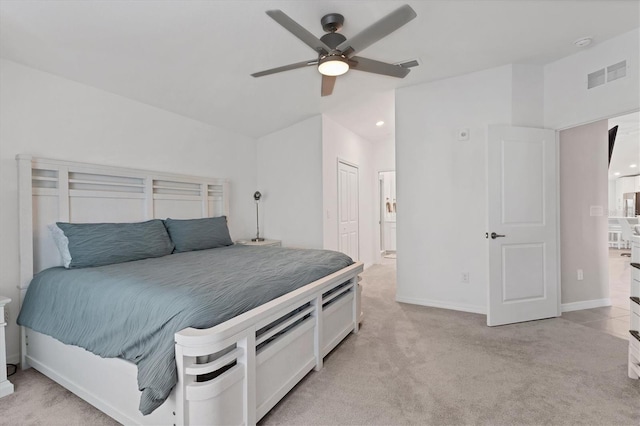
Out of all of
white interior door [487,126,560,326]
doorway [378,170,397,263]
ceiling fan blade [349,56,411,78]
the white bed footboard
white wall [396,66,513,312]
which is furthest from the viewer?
doorway [378,170,397,263]

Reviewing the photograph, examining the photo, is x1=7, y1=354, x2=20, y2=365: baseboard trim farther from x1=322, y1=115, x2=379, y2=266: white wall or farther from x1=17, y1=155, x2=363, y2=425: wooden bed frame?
x1=322, y1=115, x2=379, y2=266: white wall

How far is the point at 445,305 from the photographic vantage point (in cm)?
375

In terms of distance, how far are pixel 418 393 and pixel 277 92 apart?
3285 mm

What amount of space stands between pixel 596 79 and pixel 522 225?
1515 mm

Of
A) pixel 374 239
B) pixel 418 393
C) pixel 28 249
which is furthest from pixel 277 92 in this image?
pixel 374 239

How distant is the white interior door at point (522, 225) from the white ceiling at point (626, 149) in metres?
4.17

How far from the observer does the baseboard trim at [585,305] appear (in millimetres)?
3579

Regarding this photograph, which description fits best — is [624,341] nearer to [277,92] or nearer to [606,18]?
[606,18]

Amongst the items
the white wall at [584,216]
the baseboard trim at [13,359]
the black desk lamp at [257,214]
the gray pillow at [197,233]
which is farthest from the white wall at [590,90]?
the baseboard trim at [13,359]

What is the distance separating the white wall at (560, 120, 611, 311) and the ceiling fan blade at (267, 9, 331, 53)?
318 centimetres

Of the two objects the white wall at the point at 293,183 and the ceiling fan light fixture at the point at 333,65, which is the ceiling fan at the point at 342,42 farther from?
the white wall at the point at 293,183

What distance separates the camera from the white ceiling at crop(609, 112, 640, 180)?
246 inches

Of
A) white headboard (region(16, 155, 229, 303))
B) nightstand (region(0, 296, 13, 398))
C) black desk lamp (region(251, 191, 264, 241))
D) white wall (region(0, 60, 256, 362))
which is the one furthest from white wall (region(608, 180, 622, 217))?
nightstand (region(0, 296, 13, 398))

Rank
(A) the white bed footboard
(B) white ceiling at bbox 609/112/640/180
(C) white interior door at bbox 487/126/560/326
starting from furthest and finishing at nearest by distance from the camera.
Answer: (B) white ceiling at bbox 609/112/640/180 < (C) white interior door at bbox 487/126/560/326 < (A) the white bed footboard
